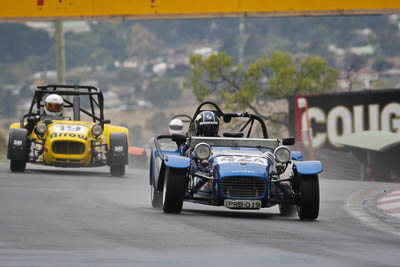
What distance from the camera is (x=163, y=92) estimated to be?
Result: 439 feet

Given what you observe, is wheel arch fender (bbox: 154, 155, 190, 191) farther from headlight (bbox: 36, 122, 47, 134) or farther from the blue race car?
headlight (bbox: 36, 122, 47, 134)

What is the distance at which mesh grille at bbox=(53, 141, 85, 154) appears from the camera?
20031 millimetres

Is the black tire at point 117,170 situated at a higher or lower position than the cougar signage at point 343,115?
lower

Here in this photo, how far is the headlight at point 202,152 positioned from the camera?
12492mm

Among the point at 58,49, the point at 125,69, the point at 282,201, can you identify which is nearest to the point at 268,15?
the point at 58,49

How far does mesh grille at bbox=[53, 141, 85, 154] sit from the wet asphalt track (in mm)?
4820

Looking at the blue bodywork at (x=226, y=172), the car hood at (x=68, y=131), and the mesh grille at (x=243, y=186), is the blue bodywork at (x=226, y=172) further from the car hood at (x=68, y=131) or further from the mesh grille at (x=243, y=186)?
the car hood at (x=68, y=131)

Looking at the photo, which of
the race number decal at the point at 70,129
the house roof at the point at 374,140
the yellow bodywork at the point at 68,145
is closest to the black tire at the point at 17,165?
the yellow bodywork at the point at 68,145

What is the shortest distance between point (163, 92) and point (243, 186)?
400 feet

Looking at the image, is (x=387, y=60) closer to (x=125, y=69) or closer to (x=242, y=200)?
(x=125, y=69)

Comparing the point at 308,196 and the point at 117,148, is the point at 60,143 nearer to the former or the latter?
the point at 117,148

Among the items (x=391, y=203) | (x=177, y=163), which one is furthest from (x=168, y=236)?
(x=391, y=203)

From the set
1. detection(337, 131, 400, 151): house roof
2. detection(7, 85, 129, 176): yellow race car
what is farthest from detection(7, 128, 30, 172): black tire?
detection(337, 131, 400, 151): house roof

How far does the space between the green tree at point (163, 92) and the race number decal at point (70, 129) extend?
112 m
